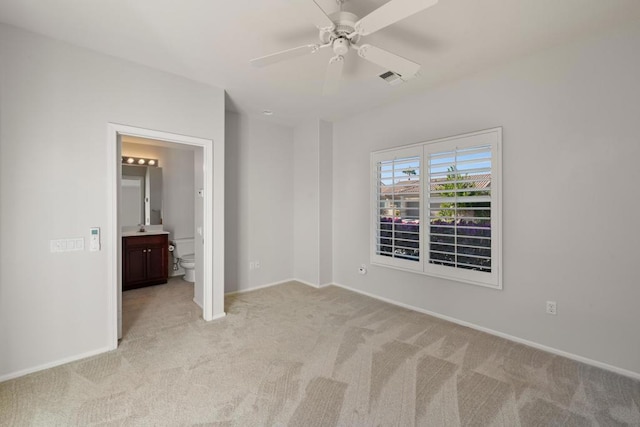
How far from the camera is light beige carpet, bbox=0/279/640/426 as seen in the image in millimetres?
1833

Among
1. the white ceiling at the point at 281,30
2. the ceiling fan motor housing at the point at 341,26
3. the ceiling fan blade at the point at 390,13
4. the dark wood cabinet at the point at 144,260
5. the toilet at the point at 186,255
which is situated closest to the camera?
the ceiling fan blade at the point at 390,13

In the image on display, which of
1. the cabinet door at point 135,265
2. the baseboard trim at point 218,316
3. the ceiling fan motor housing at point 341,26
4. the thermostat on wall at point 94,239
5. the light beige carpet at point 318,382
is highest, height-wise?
the ceiling fan motor housing at point 341,26

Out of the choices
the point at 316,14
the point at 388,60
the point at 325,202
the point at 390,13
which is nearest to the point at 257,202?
the point at 325,202

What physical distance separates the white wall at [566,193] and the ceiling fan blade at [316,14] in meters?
2.15

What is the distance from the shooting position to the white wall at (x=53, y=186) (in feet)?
7.47

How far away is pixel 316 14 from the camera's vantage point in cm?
162

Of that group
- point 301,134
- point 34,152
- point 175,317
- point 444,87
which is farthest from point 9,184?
point 444,87

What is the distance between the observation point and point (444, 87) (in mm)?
3336

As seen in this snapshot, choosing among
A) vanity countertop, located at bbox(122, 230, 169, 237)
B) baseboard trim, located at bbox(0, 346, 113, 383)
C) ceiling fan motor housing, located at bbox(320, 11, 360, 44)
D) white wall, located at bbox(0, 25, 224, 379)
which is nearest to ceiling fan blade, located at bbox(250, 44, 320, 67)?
ceiling fan motor housing, located at bbox(320, 11, 360, 44)

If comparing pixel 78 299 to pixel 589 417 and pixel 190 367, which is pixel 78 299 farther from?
pixel 589 417

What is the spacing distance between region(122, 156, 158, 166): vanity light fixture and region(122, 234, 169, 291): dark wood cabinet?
143 cm

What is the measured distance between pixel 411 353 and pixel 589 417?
1.19 m

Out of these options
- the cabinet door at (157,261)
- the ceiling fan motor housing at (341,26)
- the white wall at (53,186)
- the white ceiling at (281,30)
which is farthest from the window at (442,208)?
the cabinet door at (157,261)

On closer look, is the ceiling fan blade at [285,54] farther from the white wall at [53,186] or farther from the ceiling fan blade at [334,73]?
the white wall at [53,186]
